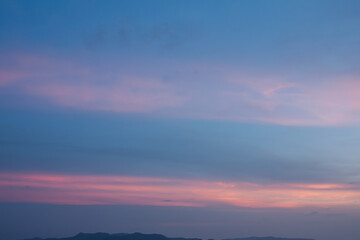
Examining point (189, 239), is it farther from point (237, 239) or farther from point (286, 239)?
point (286, 239)

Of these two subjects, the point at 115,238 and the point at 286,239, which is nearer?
the point at 115,238

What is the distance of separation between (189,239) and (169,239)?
31.3 ft

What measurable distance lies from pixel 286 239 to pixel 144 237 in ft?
204

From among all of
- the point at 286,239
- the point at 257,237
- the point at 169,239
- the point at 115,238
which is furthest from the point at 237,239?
the point at 115,238

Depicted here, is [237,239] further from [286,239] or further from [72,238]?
[72,238]

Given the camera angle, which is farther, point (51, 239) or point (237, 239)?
point (237, 239)

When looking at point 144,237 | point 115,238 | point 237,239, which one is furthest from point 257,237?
point 115,238

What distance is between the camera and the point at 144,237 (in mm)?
160250

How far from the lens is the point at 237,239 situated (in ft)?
630

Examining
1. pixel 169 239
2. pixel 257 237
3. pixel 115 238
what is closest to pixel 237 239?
pixel 257 237

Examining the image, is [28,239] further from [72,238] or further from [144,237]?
[144,237]

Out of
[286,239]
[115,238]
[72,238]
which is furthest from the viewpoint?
[286,239]

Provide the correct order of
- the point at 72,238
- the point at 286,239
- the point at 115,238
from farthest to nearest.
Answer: the point at 286,239 < the point at 72,238 < the point at 115,238

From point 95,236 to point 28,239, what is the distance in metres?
24.3
